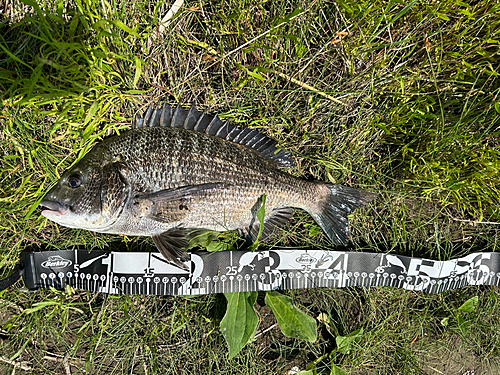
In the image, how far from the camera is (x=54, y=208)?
77.7 inches

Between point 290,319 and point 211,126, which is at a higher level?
point 211,126

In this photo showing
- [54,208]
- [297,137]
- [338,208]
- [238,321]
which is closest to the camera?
[54,208]

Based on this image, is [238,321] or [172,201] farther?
[238,321]

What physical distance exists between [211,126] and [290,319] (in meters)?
1.75

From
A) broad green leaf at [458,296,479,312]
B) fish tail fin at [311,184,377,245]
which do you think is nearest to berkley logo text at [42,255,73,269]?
fish tail fin at [311,184,377,245]

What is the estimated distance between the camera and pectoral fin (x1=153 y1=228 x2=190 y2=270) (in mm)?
2244

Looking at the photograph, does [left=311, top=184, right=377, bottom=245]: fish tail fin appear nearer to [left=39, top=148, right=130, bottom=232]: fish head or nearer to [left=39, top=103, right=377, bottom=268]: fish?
[left=39, top=103, right=377, bottom=268]: fish

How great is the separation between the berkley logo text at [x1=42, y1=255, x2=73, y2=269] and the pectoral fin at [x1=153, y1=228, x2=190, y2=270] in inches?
33.4

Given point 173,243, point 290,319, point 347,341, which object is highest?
point 173,243

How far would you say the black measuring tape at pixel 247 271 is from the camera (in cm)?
243

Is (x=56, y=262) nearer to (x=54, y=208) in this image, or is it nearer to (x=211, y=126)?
(x=54, y=208)

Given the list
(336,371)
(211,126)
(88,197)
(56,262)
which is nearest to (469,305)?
(336,371)

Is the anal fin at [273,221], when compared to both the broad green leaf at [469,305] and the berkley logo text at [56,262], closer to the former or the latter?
the berkley logo text at [56,262]

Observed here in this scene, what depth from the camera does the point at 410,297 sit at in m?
2.77
